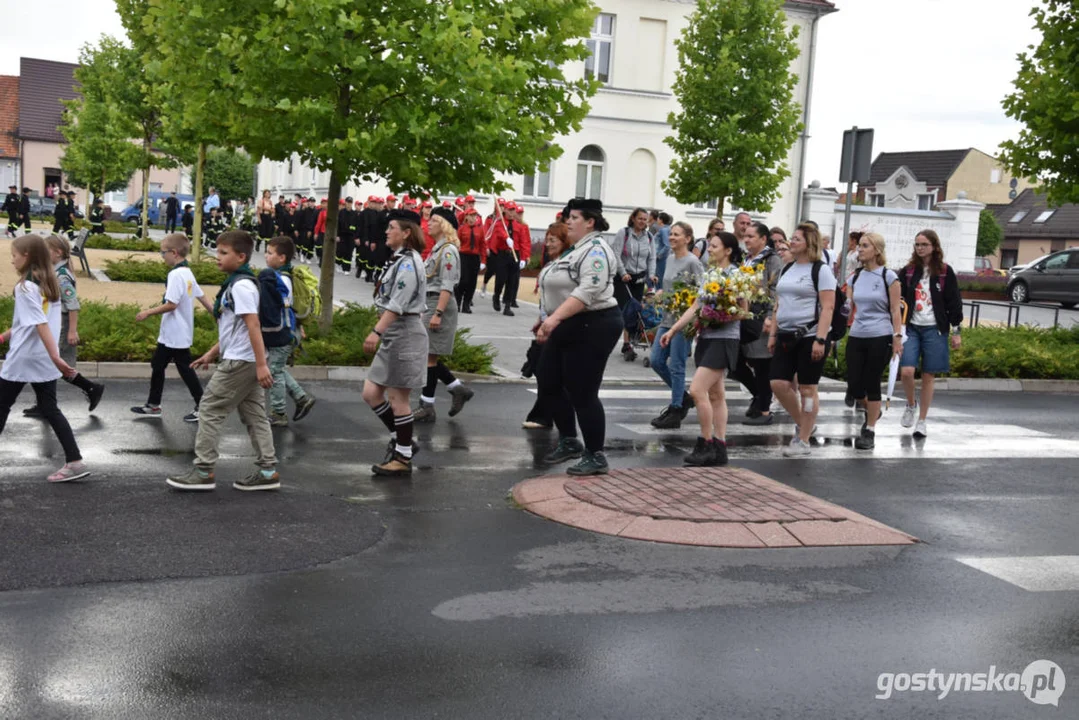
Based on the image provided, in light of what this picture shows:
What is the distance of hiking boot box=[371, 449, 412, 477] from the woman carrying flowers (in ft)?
7.22

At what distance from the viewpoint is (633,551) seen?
6.79 metres

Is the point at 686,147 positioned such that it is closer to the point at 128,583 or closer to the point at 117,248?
the point at 117,248

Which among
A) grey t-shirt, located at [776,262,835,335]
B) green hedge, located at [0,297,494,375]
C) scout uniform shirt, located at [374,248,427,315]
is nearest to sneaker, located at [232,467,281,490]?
scout uniform shirt, located at [374,248,427,315]

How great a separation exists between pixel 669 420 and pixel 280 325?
3.92 metres

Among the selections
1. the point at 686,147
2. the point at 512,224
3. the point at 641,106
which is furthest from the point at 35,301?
the point at 641,106

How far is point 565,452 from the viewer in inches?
359

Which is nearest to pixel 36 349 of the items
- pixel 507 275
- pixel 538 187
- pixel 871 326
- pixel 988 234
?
pixel 871 326

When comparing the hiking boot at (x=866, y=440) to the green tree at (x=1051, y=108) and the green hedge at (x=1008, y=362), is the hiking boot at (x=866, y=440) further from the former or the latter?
the green tree at (x=1051, y=108)

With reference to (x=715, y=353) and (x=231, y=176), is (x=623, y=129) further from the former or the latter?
(x=715, y=353)

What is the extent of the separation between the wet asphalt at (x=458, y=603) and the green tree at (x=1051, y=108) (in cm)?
1079

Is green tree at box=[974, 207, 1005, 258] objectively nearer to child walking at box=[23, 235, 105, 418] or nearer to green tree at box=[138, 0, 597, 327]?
green tree at box=[138, 0, 597, 327]

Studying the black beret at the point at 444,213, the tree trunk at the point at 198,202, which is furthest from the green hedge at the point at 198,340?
the tree trunk at the point at 198,202

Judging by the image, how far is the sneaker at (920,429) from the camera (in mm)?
11445

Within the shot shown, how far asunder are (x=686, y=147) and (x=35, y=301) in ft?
83.5
